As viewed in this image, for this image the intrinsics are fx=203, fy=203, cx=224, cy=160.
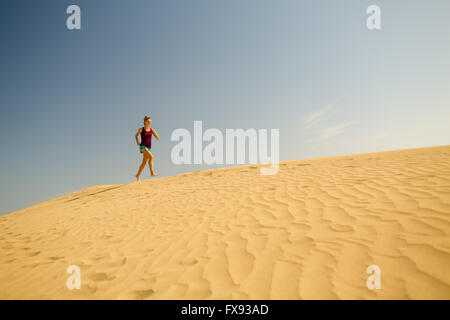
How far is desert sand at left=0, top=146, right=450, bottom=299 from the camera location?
175 centimetres

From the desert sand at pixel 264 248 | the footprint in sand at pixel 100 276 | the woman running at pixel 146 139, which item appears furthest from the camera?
the woman running at pixel 146 139

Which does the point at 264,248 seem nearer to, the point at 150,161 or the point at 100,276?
the point at 100,276

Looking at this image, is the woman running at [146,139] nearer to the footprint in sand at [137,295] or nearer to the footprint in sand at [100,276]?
the footprint in sand at [100,276]

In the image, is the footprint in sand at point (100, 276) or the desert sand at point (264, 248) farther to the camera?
the footprint in sand at point (100, 276)

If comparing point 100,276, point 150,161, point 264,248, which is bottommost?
point 100,276

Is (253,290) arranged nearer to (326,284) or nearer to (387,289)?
(326,284)

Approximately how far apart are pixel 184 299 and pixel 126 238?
2027 mm

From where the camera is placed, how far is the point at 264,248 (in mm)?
2355

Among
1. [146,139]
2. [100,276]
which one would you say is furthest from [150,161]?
[100,276]

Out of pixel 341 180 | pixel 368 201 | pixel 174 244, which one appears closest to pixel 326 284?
pixel 174 244

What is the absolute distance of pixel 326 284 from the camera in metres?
1.69

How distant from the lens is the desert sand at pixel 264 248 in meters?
1.75

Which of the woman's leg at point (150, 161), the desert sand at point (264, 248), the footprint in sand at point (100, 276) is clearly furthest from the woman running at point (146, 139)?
the footprint in sand at point (100, 276)
